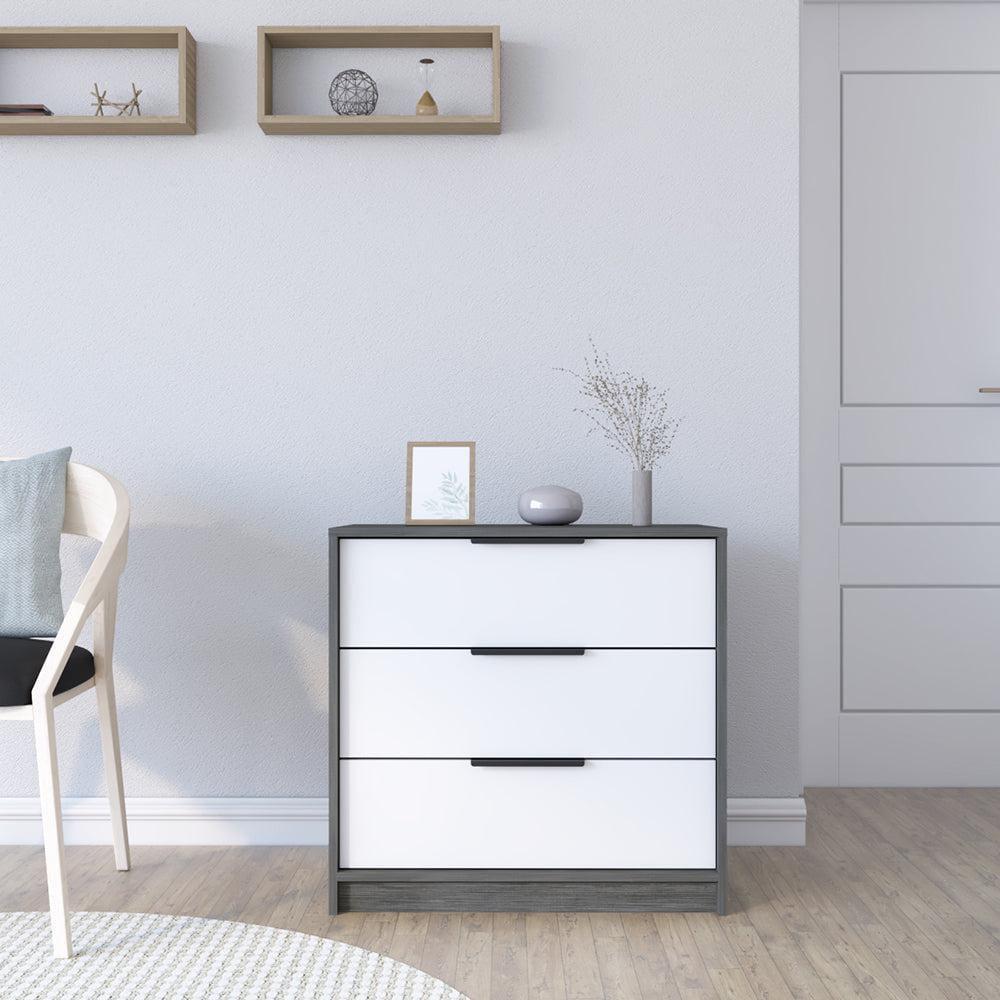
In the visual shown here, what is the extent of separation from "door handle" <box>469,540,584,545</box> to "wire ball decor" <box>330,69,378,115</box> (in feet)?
3.52

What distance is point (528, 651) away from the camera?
1.96 metres

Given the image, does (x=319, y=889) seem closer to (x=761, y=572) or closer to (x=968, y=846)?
(x=761, y=572)

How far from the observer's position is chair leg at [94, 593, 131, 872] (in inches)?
83.9

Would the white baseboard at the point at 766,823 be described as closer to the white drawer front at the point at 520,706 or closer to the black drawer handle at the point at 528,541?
the white drawer front at the point at 520,706

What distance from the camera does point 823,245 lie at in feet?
9.43

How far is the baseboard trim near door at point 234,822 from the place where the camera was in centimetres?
239

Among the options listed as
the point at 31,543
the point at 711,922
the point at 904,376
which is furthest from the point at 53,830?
the point at 904,376

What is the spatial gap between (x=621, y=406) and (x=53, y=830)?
1.44 m

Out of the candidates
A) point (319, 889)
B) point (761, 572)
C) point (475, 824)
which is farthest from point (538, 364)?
point (319, 889)

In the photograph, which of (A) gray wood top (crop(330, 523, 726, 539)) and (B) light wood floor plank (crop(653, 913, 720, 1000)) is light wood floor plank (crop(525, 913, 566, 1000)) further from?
(A) gray wood top (crop(330, 523, 726, 539))

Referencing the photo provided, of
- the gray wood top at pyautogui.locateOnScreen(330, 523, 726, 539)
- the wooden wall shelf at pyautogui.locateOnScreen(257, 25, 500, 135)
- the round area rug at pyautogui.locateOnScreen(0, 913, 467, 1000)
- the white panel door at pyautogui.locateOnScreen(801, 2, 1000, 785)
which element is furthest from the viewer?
the white panel door at pyautogui.locateOnScreen(801, 2, 1000, 785)

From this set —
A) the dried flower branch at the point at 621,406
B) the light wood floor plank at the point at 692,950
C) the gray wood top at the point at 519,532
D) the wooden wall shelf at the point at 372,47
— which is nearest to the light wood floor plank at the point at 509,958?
the light wood floor plank at the point at 692,950

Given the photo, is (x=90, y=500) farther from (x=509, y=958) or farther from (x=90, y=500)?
(x=509, y=958)

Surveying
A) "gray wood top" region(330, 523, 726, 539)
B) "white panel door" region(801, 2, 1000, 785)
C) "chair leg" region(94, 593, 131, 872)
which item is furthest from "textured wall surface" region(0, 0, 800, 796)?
"white panel door" region(801, 2, 1000, 785)
